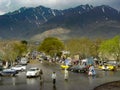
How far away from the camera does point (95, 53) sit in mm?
164750

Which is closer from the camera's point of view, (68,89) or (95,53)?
(68,89)

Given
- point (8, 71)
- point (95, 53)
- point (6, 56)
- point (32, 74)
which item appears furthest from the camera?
point (95, 53)

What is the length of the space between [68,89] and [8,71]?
117 feet

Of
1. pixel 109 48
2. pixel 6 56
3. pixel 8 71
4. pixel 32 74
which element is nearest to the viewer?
pixel 32 74

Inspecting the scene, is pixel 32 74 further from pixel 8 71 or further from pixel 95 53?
pixel 95 53

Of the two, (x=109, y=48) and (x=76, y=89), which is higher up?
(x=109, y=48)

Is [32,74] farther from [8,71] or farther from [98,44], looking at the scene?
[98,44]

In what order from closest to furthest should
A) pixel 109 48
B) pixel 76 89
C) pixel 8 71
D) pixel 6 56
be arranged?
pixel 76 89, pixel 8 71, pixel 109 48, pixel 6 56

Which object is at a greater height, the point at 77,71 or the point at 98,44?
the point at 98,44

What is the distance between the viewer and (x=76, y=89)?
46.2 metres

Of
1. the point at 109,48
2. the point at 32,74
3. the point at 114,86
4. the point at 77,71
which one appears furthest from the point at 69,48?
the point at 114,86

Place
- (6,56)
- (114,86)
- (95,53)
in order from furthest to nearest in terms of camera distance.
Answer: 1. (95,53)
2. (6,56)
3. (114,86)

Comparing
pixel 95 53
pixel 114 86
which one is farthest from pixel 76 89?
pixel 95 53

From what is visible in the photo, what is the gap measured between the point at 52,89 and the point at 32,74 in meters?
24.3
